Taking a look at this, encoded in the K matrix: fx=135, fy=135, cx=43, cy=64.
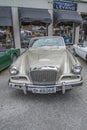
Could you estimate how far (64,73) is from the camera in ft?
11.4

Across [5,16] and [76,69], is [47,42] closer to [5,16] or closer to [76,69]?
[76,69]

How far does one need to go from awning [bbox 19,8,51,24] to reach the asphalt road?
7260 millimetres

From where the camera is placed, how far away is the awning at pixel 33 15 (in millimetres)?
10199

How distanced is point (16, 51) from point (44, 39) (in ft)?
6.99

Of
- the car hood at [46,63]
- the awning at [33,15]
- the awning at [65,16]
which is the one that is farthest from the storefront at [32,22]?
the car hood at [46,63]

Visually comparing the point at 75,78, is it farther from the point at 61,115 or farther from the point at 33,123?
the point at 33,123

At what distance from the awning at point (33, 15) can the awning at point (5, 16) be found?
84 cm

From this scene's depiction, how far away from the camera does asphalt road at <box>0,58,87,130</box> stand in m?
2.79

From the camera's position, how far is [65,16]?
11.3 meters

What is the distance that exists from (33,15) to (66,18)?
2745 millimetres

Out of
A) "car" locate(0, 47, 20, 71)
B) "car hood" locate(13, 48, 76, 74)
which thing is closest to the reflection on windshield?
"car" locate(0, 47, 20, 71)

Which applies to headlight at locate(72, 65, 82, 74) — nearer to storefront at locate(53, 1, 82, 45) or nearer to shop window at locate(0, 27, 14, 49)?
storefront at locate(53, 1, 82, 45)

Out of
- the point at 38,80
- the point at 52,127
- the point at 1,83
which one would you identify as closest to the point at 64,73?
the point at 38,80

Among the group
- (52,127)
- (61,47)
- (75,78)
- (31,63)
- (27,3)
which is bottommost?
(52,127)
